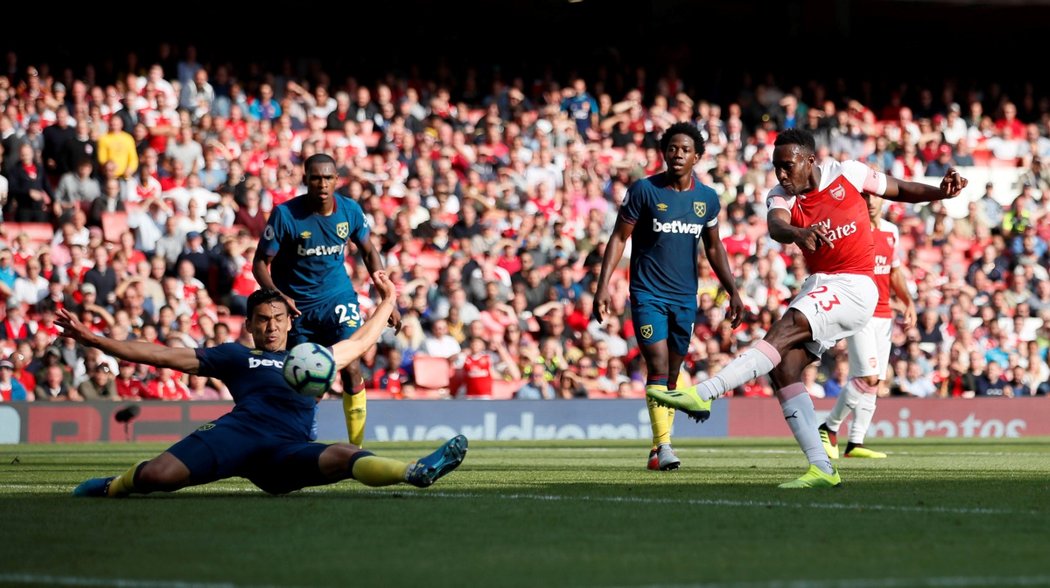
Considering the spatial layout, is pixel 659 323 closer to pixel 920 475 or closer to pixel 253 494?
pixel 920 475

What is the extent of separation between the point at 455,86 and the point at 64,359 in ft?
33.9

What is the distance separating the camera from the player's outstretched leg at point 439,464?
7.99 meters

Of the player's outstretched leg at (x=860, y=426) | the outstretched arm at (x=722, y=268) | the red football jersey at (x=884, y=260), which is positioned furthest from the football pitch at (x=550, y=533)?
the red football jersey at (x=884, y=260)

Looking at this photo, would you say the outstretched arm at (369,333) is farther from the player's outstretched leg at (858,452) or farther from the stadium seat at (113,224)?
the stadium seat at (113,224)

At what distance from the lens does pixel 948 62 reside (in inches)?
1273

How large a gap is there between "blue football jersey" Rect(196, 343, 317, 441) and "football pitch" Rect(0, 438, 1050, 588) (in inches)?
16.3

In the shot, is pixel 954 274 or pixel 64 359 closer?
pixel 64 359

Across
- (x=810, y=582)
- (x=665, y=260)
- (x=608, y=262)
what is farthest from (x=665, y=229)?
(x=810, y=582)

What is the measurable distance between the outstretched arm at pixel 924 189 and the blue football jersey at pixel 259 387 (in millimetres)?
3756

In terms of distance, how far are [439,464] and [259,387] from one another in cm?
117

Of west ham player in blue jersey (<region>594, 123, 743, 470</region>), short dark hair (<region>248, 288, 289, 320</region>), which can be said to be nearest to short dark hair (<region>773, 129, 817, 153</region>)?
west ham player in blue jersey (<region>594, 123, 743, 470</region>)

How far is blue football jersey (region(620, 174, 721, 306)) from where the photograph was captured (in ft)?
38.8

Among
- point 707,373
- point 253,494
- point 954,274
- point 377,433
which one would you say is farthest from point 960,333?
point 253,494

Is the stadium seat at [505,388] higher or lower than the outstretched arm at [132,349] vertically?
lower
